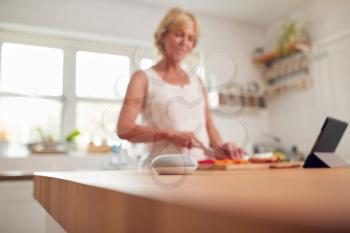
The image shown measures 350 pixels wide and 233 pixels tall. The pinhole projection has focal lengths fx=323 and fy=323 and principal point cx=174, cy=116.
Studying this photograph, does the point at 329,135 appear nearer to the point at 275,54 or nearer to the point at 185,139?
the point at 185,139

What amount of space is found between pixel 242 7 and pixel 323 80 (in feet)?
3.60

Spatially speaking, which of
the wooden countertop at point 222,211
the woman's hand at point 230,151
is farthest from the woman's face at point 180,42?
the wooden countertop at point 222,211

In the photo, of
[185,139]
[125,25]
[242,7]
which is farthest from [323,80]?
[185,139]

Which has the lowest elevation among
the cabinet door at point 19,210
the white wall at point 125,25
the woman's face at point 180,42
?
the cabinet door at point 19,210

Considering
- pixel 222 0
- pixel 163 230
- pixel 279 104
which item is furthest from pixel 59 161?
pixel 163 230

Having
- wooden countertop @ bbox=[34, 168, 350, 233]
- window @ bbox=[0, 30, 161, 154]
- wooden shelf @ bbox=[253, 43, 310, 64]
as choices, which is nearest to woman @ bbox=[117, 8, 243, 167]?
wooden countertop @ bbox=[34, 168, 350, 233]

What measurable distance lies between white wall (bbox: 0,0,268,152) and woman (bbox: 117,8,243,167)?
1.24 m

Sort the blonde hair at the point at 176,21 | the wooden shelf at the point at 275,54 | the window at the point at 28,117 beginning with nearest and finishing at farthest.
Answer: the blonde hair at the point at 176,21 < the window at the point at 28,117 < the wooden shelf at the point at 275,54

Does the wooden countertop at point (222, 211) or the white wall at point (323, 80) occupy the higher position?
the white wall at point (323, 80)

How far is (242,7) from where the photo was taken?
3336 millimetres

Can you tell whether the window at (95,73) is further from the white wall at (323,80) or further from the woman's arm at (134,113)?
the woman's arm at (134,113)

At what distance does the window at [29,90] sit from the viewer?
2715 mm

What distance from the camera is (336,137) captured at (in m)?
0.89

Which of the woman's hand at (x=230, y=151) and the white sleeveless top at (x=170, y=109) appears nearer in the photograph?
the woman's hand at (x=230, y=151)
